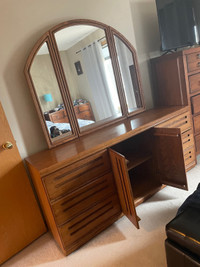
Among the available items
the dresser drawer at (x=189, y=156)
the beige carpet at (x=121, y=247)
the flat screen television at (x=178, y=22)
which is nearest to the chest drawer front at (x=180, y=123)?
→ the dresser drawer at (x=189, y=156)

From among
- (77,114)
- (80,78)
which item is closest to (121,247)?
(77,114)

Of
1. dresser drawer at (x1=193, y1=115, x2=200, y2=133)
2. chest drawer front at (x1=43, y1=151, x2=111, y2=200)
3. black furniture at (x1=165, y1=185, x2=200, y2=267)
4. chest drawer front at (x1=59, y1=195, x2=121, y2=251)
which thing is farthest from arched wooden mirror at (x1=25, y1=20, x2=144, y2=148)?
black furniture at (x1=165, y1=185, x2=200, y2=267)

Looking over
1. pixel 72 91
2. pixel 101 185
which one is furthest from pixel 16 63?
pixel 101 185

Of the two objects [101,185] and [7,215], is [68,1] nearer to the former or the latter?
[101,185]

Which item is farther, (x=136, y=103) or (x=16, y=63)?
(x=136, y=103)

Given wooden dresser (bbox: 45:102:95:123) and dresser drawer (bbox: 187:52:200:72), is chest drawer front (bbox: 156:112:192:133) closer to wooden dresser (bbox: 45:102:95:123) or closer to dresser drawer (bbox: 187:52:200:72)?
dresser drawer (bbox: 187:52:200:72)

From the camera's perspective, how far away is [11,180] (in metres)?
1.53

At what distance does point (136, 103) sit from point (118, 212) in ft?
3.77

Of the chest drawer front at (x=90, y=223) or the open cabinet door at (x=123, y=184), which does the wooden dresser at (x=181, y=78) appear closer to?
the open cabinet door at (x=123, y=184)

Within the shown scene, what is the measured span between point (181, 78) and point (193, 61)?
228 mm

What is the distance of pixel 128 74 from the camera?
206 cm

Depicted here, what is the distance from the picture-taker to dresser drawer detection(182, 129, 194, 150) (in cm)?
202

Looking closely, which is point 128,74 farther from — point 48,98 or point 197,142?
point 197,142

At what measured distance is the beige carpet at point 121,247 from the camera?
1.35 m
